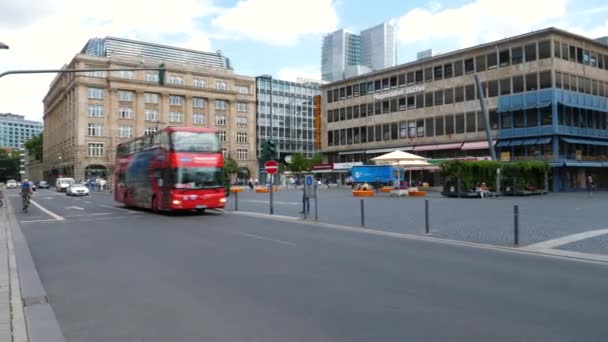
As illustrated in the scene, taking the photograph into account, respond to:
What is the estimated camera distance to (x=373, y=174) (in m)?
49.9

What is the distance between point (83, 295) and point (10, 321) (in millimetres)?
1451

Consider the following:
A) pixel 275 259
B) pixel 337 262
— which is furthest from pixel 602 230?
pixel 275 259

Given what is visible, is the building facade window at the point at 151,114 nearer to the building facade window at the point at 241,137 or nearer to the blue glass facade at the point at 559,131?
the building facade window at the point at 241,137

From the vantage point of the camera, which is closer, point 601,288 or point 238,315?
point 238,315

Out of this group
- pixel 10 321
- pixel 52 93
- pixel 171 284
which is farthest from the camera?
pixel 52 93

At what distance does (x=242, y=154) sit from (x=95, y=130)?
93.1 ft

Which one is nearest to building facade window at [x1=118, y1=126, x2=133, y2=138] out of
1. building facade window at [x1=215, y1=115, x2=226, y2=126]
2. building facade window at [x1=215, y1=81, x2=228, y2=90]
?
building facade window at [x1=215, y1=115, x2=226, y2=126]

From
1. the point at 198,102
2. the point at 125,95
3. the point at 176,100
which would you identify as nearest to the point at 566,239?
the point at 125,95

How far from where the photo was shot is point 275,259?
33.3 ft

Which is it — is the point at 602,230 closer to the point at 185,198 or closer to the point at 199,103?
the point at 185,198

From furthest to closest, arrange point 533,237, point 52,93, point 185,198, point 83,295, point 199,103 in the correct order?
point 52,93
point 199,103
point 185,198
point 533,237
point 83,295

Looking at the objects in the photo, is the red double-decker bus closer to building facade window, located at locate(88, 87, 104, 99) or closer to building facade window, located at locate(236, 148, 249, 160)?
building facade window, located at locate(88, 87, 104, 99)

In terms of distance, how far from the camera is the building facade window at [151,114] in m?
90.0

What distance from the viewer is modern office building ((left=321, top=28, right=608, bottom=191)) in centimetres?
4959
